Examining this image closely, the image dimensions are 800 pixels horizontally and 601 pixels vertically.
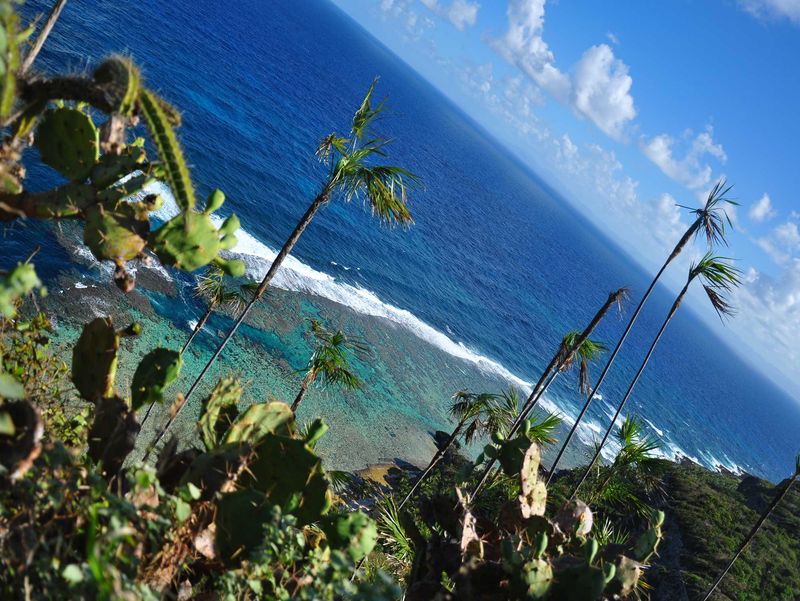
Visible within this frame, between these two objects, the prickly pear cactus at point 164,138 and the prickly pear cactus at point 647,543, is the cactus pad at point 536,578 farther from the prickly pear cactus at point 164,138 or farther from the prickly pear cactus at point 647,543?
the prickly pear cactus at point 164,138

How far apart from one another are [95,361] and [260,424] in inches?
48.8

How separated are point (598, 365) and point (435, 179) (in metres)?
45.9

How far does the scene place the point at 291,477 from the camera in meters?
3.85

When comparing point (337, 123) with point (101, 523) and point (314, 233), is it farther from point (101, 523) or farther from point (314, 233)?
point (101, 523)

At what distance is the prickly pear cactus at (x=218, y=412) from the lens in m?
4.19

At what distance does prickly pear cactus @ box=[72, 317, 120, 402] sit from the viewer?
4086mm

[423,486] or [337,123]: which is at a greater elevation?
[337,123]

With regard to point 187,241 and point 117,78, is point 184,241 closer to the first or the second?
point 187,241

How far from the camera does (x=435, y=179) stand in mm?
99812

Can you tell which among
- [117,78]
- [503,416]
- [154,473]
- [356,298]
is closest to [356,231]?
[356,298]

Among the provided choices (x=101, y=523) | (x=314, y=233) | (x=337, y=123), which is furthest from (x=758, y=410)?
(x=101, y=523)

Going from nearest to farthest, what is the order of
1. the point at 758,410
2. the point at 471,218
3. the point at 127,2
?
the point at 127,2, the point at 471,218, the point at 758,410

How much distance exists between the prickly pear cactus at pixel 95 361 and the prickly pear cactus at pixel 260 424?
952 mm

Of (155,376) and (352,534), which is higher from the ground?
(352,534)
